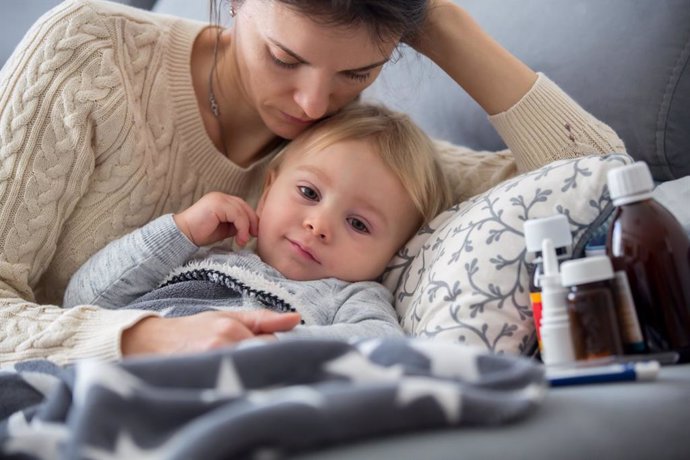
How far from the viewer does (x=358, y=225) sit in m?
1.39

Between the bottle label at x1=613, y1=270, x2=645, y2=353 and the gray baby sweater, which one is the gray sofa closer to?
the bottle label at x1=613, y1=270, x2=645, y2=353

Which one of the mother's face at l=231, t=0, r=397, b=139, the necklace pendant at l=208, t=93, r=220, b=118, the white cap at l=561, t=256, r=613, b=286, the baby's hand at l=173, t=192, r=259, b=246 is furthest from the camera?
the necklace pendant at l=208, t=93, r=220, b=118

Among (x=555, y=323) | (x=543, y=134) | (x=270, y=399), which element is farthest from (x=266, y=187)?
(x=270, y=399)

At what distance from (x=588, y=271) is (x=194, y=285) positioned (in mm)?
630

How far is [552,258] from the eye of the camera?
0.94 meters

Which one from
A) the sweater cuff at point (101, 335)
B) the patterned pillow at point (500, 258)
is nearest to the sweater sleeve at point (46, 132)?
the sweater cuff at point (101, 335)

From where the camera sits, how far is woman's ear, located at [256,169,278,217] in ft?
4.71

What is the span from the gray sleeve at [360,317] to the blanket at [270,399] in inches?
12.4

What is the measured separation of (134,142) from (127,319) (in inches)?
17.8

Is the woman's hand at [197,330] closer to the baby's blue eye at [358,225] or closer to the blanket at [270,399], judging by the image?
the blanket at [270,399]

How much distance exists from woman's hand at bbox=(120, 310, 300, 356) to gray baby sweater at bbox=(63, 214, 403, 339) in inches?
7.3

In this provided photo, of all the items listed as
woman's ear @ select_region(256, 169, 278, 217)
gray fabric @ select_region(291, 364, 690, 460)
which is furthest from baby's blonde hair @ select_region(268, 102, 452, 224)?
gray fabric @ select_region(291, 364, 690, 460)

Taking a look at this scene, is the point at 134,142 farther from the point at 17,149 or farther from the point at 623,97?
the point at 623,97

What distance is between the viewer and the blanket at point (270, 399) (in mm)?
591
